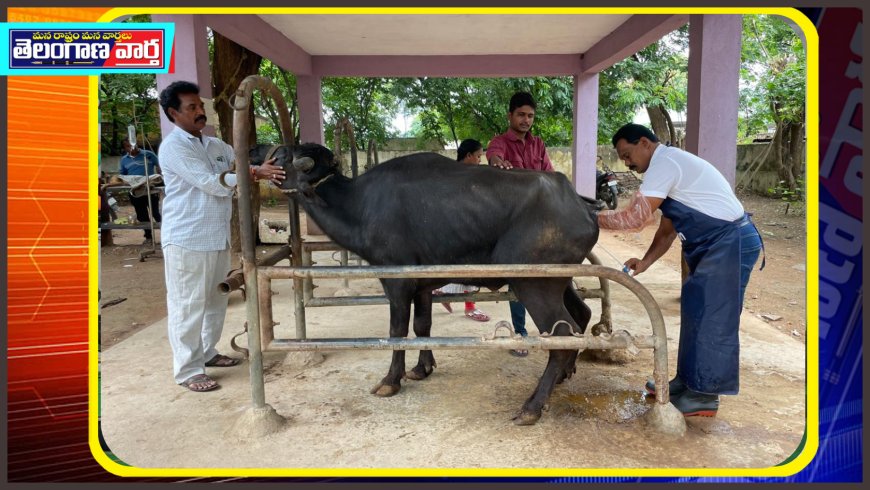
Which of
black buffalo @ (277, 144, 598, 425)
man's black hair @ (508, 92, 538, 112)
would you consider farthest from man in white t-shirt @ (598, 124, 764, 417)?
man's black hair @ (508, 92, 538, 112)

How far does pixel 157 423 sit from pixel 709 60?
4762 millimetres

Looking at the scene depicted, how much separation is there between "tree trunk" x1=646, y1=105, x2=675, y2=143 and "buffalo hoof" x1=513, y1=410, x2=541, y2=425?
42.0ft

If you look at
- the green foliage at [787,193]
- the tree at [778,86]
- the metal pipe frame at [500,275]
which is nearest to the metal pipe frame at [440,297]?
the metal pipe frame at [500,275]

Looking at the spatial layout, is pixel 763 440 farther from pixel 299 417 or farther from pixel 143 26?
pixel 143 26

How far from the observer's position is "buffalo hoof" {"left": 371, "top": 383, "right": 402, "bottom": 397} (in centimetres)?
327

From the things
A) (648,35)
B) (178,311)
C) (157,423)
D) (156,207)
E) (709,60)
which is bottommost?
(157,423)

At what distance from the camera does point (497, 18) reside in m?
5.84

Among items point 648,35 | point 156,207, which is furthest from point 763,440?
point 156,207

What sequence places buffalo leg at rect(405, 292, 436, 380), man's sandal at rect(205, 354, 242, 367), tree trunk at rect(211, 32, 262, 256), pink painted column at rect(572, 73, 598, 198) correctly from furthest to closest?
1. pink painted column at rect(572, 73, 598, 198)
2. tree trunk at rect(211, 32, 262, 256)
3. man's sandal at rect(205, 354, 242, 367)
4. buffalo leg at rect(405, 292, 436, 380)

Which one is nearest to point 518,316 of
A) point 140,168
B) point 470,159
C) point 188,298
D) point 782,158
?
point 470,159

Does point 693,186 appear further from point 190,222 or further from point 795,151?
point 795,151

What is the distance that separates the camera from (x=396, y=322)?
327 cm

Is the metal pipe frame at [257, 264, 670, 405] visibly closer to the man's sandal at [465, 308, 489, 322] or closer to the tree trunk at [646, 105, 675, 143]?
the man's sandal at [465, 308, 489, 322]

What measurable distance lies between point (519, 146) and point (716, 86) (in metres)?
1.71
